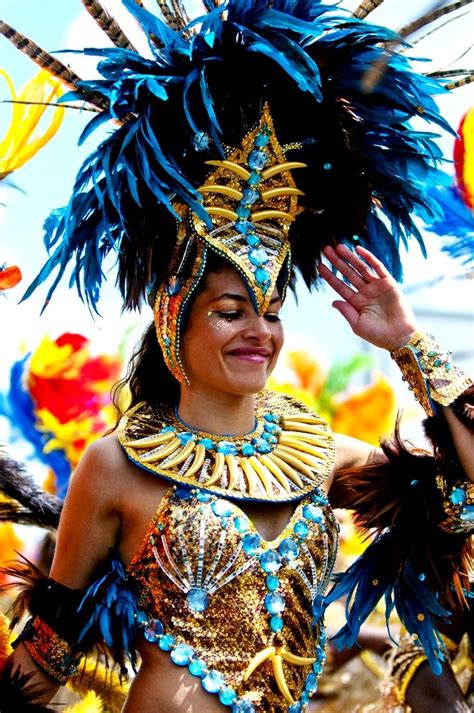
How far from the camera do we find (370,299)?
2648 mm

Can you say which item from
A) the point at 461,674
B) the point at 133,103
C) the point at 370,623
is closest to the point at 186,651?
the point at 133,103

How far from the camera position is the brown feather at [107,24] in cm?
242

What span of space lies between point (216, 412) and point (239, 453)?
4.8 inches

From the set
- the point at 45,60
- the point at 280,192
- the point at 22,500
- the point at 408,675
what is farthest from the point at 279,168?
the point at 408,675

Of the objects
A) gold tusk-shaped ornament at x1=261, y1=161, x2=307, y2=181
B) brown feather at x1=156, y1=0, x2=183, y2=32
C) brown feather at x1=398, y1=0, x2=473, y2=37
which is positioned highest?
brown feather at x1=398, y1=0, x2=473, y2=37

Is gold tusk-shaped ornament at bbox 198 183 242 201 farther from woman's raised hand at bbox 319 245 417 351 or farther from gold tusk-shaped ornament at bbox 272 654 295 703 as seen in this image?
gold tusk-shaped ornament at bbox 272 654 295 703

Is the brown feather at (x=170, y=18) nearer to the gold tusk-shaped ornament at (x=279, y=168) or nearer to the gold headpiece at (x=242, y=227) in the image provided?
the gold headpiece at (x=242, y=227)

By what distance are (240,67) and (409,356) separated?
821 mm

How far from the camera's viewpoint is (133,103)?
2.41 meters

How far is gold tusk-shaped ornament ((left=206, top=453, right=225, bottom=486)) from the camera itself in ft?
8.11

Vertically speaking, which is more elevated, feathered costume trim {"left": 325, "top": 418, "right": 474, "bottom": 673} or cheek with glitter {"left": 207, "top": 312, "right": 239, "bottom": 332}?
cheek with glitter {"left": 207, "top": 312, "right": 239, "bottom": 332}

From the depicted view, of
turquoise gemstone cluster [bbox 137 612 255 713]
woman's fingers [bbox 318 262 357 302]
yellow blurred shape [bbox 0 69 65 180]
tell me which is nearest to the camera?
turquoise gemstone cluster [bbox 137 612 255 713]

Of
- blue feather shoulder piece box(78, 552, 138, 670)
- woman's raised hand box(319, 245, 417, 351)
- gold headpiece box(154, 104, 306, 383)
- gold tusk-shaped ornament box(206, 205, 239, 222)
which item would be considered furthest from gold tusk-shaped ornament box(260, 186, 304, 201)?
blue feather shoulder piece box(78, 552, 138, 670)

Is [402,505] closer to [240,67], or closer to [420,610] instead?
[420,610]
